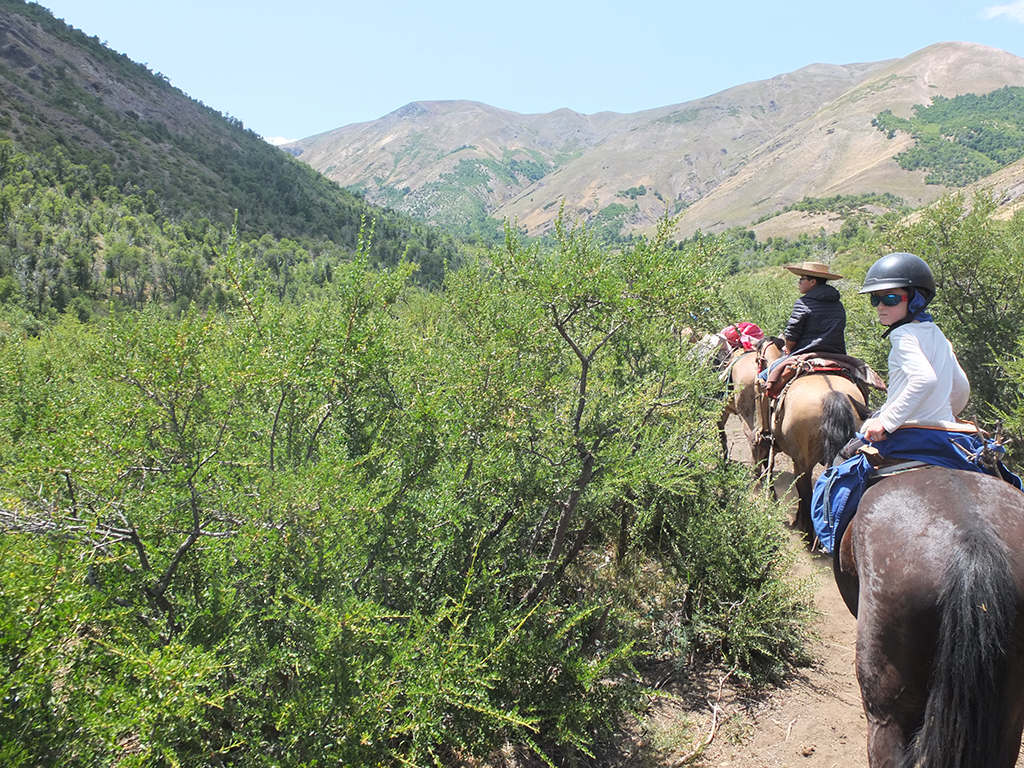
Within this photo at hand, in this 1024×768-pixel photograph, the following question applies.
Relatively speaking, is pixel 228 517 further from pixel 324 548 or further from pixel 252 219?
pixel 252 219

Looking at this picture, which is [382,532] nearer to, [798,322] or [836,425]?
[836,425]

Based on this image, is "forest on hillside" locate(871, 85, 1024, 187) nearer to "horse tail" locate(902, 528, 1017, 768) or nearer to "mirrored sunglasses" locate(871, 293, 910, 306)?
"mirrored sunglasses" locate(871, 293, 910, 306)

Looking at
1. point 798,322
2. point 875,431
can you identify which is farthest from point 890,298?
point 798,322

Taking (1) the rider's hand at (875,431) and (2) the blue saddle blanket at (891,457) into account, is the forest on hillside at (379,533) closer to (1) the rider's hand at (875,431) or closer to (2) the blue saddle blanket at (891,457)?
(2) the blue saddle blanket at (891,457)

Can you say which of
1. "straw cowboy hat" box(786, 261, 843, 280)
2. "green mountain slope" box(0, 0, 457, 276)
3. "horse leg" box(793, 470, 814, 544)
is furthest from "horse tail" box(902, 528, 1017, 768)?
"green mountain slope" box(0, 0, 457, 276)

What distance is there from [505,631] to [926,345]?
3.11 m

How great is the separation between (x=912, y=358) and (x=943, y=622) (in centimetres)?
158

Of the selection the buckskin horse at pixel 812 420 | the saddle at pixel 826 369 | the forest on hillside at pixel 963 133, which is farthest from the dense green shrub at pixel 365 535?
the forest on hillside at pixel 963 133

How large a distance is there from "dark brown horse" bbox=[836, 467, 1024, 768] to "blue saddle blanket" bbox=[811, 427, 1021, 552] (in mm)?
361

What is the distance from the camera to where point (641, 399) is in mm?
4125

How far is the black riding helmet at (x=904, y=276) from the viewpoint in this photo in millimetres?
3457

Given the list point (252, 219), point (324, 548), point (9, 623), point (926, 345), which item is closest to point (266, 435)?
point (324, 548)

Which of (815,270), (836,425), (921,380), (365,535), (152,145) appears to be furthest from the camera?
(152,145)

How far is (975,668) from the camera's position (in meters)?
2.22
